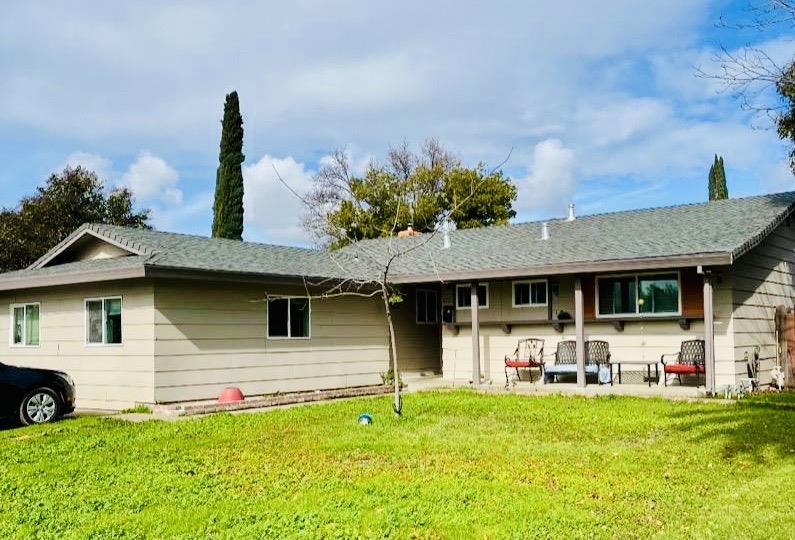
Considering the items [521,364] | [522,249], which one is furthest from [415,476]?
[522,249]

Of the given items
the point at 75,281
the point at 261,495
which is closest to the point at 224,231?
the point at 75,281

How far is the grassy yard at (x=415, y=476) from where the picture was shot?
18.5ft

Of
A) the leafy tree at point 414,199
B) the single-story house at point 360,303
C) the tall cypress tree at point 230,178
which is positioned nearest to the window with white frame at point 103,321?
the single-story house at point 360,303

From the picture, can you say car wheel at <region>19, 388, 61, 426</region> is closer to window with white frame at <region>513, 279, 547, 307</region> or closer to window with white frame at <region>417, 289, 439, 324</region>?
window with white frame at <region>513, 279, 547, 307</region>

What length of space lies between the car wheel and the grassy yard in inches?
31.4

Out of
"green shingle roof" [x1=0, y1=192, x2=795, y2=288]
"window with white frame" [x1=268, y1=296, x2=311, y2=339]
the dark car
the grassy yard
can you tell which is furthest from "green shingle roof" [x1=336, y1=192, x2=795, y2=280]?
the dark car

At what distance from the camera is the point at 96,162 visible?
119 ft

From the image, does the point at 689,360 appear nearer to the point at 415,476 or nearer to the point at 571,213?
the point at 571,213

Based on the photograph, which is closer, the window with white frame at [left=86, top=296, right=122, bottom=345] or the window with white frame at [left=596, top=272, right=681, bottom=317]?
the window with white frame at [left=86, top=296, right=122, bottom=345]

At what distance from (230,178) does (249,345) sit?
15.9 m

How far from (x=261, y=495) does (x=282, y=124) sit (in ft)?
63.4

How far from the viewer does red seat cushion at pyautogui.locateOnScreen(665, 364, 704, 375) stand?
13562mm

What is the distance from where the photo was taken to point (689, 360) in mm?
14117

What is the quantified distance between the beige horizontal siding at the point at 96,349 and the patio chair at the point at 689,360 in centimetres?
954
